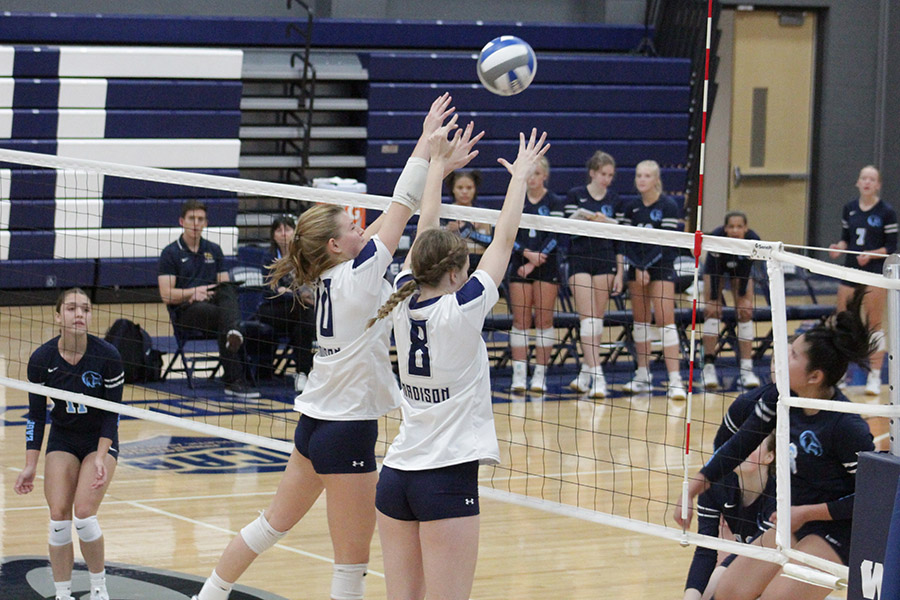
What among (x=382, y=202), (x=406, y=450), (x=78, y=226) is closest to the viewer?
(x=406, y=450)

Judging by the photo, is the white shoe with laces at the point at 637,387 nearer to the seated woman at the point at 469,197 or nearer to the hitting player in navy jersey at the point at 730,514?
the seated woman at the point at 469,197

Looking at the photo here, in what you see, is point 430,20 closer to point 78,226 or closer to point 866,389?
point 78,226

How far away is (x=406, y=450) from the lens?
3.89 m

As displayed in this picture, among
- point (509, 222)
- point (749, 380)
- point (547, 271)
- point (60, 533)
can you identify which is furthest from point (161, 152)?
point (509, 222)

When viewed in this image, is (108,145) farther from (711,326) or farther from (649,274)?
(711,326)

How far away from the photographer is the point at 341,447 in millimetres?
4355

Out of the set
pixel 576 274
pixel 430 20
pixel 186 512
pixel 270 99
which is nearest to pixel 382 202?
pixel 186 512

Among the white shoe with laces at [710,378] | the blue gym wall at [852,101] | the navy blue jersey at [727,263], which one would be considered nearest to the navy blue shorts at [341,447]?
the white shoe with laces at [710,378]

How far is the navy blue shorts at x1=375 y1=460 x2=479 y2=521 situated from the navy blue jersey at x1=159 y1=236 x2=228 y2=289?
19.7 ft

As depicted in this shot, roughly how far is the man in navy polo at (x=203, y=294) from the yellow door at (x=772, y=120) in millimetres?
9106

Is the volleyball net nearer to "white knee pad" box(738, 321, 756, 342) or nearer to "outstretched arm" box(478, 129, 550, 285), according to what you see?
"white knee pad" box(738, 321, 756, 342)

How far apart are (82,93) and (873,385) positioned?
8.58 m

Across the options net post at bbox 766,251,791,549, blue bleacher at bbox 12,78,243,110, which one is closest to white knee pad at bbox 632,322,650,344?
blue bleacher at bbox 12,78,243,110

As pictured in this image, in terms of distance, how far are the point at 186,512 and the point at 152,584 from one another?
1.20 m
